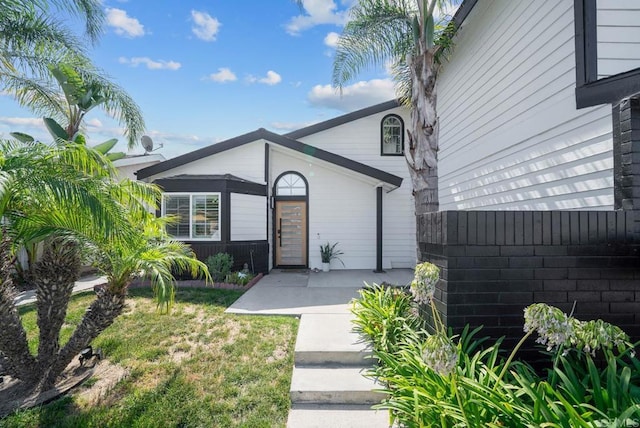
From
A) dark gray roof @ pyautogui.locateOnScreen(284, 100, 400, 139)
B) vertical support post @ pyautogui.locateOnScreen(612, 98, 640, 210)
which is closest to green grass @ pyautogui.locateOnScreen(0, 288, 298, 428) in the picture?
vertical support post @ pyautogui.locateOnScreen(612, 98, 640, 210)

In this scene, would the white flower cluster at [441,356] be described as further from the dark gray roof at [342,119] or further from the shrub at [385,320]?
the dark gray roof at [342,119]

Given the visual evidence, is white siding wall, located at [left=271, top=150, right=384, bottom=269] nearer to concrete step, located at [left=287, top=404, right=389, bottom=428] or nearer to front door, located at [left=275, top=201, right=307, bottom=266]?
front door, located at [left=275, top=201, right=307, bottom=266]

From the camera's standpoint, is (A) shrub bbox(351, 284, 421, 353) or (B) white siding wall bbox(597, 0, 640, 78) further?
(A) shrub bbox(351, 284, 421, 353)

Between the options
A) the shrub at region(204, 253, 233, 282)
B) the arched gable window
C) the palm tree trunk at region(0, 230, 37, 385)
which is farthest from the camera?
the arched gable window

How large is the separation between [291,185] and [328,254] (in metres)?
2.59

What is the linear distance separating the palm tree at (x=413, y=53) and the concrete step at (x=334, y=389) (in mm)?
2943

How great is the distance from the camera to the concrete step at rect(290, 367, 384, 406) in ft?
10.9

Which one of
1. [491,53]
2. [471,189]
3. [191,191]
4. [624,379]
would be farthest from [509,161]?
[191,191]

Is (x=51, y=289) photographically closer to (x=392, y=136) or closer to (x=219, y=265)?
(x=219, y=265)

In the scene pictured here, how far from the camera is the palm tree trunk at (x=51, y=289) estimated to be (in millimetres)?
3517

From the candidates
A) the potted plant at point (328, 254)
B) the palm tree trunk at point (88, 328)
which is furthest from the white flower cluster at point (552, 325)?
the potted plant at point (328, 254)

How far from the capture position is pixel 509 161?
17.1 feet

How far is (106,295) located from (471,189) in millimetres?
6328

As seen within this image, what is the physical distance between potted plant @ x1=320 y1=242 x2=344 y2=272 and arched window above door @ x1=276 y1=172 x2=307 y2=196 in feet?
6.23
